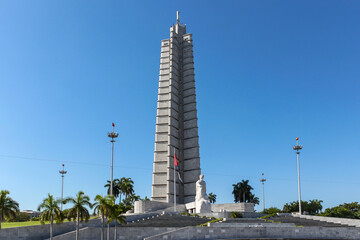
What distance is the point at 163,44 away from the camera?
70.6 m

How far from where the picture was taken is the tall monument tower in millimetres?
58094

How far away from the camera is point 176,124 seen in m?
63.0

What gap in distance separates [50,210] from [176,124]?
37696 mm

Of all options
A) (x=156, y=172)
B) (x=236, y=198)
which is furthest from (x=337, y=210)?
(x=156, y=172)

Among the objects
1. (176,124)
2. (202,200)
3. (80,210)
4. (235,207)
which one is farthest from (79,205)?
(176,124)

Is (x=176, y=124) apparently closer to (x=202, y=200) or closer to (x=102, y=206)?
(x=202, y=200)

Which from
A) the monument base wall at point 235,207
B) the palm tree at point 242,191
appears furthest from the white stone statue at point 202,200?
the palm tree at point 242,191

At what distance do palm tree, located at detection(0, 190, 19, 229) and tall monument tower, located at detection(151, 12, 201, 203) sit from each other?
102ft

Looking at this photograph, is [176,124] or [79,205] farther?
[176,124]

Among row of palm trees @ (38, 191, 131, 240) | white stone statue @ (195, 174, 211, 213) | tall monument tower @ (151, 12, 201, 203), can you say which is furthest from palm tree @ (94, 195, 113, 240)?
tall monument tower @ (151, 12, 201, 203)

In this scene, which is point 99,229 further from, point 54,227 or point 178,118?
point 178,118

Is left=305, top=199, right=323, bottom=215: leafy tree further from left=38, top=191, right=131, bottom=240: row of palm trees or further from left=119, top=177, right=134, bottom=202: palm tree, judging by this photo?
left=38, top=191, right=131, bottom=240: row of palm trees

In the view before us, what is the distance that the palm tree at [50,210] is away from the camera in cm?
2695

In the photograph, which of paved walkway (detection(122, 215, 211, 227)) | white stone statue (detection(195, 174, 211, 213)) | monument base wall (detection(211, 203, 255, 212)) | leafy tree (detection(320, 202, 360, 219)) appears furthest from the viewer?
leafy tree (detection(320, 202, 360, 219))
